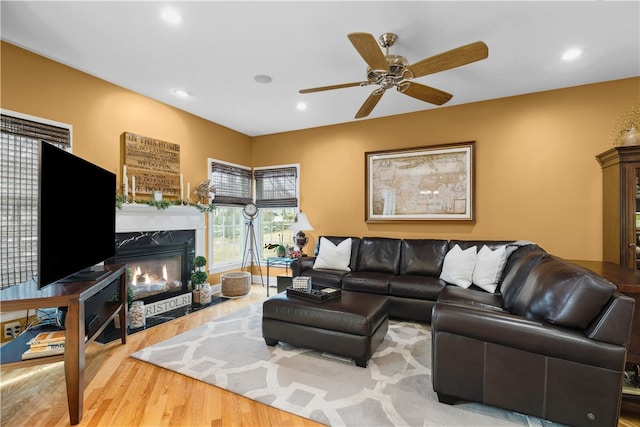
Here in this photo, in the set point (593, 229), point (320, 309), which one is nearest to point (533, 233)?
point (593, 229)

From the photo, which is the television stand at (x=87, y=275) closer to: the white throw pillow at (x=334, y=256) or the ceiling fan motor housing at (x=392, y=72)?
the white throw pillow at (x=334, y=256)

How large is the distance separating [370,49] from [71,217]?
2432 millimetres

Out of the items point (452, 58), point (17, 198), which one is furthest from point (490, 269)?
point (17, 198)

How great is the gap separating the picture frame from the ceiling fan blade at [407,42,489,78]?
2018 mm

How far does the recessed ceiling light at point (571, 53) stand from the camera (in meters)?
2.72

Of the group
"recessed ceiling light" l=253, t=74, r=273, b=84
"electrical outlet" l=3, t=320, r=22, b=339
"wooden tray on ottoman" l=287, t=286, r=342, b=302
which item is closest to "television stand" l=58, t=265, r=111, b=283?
"electrical outlet" l=3, t=320, r=22, b=339

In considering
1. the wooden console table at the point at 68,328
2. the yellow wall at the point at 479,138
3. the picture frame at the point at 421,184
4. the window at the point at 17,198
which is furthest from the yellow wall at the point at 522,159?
the window at the point at 17,198

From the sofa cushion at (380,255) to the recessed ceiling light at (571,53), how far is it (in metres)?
2.62

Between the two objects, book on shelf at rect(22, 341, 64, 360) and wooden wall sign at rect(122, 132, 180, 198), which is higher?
wooden wall sign at rect(122, 132, 180, 198)

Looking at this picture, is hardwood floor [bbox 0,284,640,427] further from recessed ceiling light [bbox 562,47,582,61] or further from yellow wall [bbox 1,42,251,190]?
recessed ceiling light [bbox 562,47,582,61]

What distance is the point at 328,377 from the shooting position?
2.26 metres

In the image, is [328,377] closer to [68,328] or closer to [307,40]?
[68,328]

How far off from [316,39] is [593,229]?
3705mm

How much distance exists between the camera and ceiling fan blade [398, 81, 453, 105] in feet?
8.53
